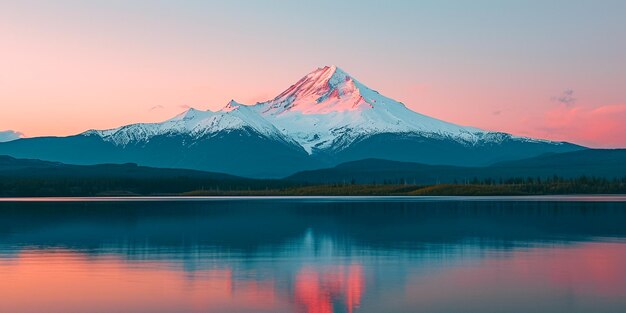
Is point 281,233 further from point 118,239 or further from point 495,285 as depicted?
point 495,285

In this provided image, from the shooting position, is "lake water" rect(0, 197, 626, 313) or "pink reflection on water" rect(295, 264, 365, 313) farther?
"lake water" rect(0, 197, 626, 313)

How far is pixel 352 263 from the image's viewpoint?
42750 mm

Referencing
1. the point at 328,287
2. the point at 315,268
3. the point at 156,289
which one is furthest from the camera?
the point at 315,268

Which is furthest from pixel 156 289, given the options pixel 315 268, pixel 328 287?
pixel 315 268

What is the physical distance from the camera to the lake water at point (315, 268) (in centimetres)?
3080

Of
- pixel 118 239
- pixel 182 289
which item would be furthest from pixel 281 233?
pixel 182 289

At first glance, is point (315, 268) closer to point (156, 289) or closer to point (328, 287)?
point (328, 287)

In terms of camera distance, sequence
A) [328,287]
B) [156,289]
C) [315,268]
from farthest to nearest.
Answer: [315,268]
[328,287]
[156,289]

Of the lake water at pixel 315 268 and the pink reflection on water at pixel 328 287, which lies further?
the lake water at pixel 315 268

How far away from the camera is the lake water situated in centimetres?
3080

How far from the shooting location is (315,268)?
135 ft

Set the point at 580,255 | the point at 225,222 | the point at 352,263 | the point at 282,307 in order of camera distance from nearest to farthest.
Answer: the point at 282,307 → the point at 352,263 → the point at 580,255 → the point at 225,222

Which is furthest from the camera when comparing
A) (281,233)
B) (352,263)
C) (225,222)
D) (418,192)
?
(418,192)

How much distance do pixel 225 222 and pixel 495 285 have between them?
4533 centimetres
